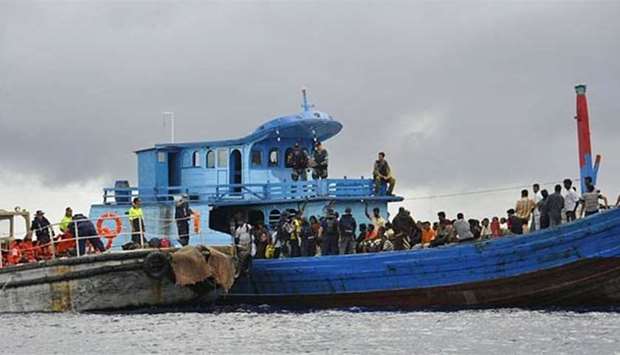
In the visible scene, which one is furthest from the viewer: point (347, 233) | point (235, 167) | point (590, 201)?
point (235, 167)

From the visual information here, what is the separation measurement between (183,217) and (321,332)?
879 centimetres

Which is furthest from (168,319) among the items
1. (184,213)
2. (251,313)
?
(184,213)

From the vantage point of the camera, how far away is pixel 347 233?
31.3 metres

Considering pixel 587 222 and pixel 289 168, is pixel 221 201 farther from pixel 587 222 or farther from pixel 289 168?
pixel 587 222

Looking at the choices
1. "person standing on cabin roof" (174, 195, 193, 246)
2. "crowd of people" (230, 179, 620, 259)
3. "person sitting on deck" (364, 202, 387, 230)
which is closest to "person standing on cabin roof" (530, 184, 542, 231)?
"crowd of people" (230, 179, 620, 259)

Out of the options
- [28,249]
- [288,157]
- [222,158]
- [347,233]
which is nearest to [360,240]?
[347,233]

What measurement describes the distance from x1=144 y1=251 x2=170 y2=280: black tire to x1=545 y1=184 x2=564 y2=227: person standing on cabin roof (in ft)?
27.5

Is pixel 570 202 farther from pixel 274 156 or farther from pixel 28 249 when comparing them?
pixel 28 249

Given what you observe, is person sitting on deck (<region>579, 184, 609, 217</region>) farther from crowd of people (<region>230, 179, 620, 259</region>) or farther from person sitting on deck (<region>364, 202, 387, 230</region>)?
person sitting on deck (<region>364, 202, 387, 230</region>)

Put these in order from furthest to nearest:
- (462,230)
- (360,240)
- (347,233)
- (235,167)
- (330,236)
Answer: (235,167) → (360,240) → (330,236) → (347,233) → (462,230)

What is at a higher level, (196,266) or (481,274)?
(196,266)

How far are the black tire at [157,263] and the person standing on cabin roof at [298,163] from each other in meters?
7.07

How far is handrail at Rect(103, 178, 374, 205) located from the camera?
112 ft

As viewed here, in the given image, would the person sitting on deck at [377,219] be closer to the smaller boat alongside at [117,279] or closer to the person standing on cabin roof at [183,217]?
the smaller boat alongside at [117,279]
